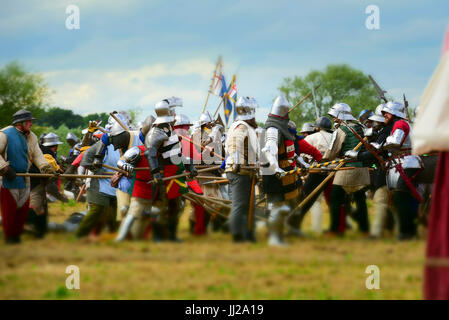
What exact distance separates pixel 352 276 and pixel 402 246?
1231 millimetres

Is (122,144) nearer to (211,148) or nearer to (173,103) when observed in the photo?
(173,103)

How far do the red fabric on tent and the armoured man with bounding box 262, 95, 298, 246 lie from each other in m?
3.51

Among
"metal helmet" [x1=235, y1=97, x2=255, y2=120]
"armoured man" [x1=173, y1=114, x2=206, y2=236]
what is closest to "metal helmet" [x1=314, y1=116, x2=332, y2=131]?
"armoured man" [x1=173, y1=114, x2=206, y2=236]

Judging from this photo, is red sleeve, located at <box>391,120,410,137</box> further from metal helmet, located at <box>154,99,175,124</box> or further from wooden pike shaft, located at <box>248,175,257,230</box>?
metal helmet, located at <box>154,99,175,124</box>

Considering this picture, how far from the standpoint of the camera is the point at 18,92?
21953 millimetres

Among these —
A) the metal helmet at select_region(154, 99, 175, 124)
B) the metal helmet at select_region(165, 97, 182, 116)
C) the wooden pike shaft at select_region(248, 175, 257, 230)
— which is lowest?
the wooden pike shaft at select_region(248, 175, 257, 230)

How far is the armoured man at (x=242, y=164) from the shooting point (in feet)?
19.3

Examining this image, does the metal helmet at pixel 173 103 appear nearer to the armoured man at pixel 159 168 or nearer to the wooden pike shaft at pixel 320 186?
the armoured man at pixel 159 168

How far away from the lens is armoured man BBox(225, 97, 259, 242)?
5.88 metres

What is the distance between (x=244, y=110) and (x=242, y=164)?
1.86 feet

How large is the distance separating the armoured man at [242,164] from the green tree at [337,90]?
22.7ft

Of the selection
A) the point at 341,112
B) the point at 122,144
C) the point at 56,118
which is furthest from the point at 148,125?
the point at 56,118

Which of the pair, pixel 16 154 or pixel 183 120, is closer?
pixel 16 154

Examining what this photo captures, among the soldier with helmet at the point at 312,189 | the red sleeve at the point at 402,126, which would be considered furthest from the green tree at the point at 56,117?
the red sleeve at the point at 402,126
